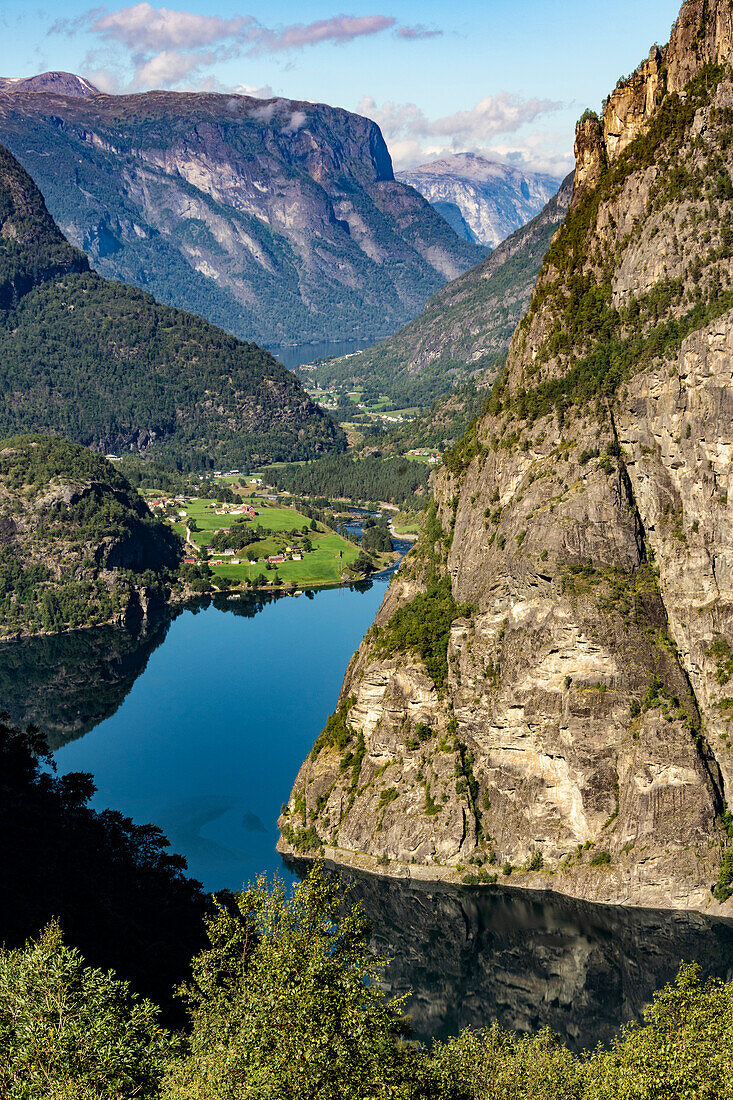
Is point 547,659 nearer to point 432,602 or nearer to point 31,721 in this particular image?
point 432,602

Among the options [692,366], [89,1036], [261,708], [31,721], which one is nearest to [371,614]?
[261,708]

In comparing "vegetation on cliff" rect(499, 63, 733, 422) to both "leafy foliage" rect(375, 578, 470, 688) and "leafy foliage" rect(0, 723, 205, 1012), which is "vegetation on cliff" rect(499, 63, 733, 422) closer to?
"leafy foliage" rect(375, 578, 470, 688)

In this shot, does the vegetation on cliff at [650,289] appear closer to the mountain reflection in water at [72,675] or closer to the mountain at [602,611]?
the mountain at [602,611]

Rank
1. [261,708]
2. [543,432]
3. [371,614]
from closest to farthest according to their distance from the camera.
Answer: [543,432] → [261,708] → [371,614]

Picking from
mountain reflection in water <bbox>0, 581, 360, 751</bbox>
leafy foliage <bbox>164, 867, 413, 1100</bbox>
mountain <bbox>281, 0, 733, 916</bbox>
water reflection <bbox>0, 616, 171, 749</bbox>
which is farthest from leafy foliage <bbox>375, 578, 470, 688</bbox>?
leafy foliage <bbox>164, 867, 413, 1100</bbox>

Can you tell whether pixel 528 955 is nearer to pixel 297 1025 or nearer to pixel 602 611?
pixel 602 611

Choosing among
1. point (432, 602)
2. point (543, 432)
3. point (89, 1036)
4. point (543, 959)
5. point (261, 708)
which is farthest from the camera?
point (261, 708)
